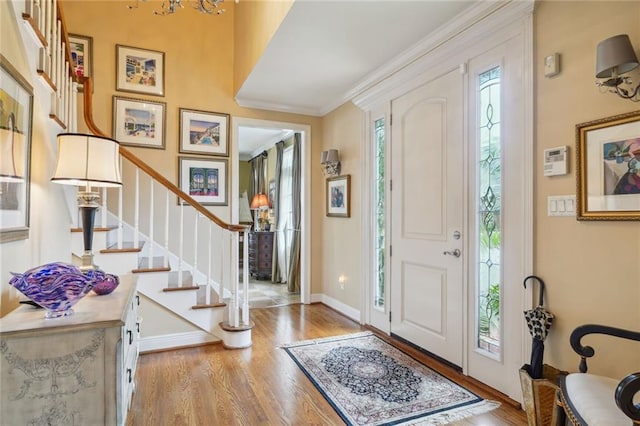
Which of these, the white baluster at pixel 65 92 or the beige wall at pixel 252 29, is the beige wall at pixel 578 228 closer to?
the beige wall at pixel 252 29

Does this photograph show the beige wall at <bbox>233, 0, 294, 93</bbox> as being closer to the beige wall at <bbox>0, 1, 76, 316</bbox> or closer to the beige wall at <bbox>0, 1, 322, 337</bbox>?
the beige wall at <bbox>0, 1, 322, 337</bbox>

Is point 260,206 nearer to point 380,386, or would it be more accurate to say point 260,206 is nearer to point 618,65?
point 380,386

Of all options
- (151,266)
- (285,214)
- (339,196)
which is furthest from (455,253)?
(285,214)

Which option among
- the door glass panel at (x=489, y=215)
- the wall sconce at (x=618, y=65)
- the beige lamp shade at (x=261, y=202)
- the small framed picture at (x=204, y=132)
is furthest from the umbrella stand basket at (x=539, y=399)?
the beige lamp shade at (x=261, y=202)

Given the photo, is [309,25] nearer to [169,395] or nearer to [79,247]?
[79,247]

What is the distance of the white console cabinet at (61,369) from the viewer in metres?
1.14

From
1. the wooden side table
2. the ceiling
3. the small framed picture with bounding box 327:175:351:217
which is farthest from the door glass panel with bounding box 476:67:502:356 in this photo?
the wooden side table

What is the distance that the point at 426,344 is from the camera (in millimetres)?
2910

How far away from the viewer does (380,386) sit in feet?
7.82

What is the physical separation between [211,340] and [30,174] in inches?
84.6

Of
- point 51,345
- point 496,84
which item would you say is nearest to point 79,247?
point 51,345

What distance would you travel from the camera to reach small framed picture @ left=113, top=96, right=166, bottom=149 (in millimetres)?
3748

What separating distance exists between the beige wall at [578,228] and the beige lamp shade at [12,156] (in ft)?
8.40

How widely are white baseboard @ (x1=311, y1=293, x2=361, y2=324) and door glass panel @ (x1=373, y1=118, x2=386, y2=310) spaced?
0.38 meters
